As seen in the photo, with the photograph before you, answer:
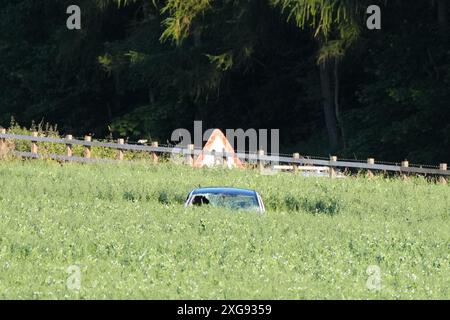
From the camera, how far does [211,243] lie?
850 inches

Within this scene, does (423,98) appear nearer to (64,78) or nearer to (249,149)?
(249,149)

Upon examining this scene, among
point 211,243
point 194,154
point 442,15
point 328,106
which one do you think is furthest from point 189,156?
point 211,243

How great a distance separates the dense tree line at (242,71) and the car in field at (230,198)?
22.5 meters

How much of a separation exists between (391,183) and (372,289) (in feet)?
69.6

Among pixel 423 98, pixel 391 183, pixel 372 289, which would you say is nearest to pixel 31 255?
pixel 372 289

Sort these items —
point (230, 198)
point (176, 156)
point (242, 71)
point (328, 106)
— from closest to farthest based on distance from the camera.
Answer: point (230, 198)
point (176, 156)
point (328, 106)
point (242, 71)

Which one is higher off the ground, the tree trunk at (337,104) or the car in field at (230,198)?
the tree trunk at (337,104)

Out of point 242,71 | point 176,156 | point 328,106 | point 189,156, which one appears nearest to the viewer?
point 176,156

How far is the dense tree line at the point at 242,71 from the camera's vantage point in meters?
50.7

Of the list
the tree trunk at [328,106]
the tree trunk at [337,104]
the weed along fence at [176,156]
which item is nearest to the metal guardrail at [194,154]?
the weed along fence at [176,156]

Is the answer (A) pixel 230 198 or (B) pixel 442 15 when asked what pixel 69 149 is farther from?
(A) pixel 230 198

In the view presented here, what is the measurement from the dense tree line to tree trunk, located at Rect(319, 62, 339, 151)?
5cm

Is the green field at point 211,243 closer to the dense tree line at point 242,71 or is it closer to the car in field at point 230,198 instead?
the car in field at point 230,198

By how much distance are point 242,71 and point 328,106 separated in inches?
192
